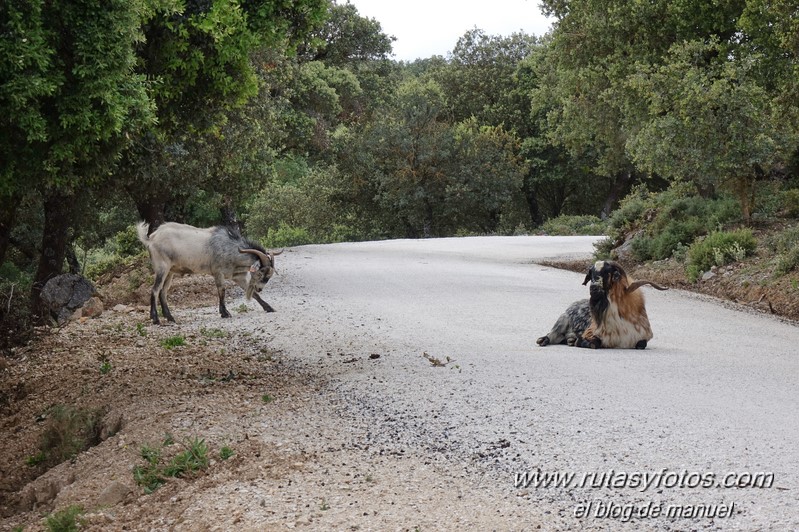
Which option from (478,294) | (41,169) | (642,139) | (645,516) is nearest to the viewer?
(645,516)

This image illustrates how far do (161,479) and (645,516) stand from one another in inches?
149

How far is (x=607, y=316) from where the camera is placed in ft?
33.4

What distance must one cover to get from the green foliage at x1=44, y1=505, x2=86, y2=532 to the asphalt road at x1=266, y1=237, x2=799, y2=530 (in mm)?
2339

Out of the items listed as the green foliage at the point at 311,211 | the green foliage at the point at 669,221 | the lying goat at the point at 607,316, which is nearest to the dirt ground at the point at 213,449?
the lying goat at the point at 607,316

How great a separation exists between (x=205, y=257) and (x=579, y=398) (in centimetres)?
764

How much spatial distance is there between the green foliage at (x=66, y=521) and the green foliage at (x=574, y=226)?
33571 mm

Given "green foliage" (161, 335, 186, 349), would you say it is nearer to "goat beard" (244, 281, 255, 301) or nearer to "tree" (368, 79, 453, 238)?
"goat beard" (244, 281, 255, 301)

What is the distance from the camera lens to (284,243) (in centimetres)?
3988

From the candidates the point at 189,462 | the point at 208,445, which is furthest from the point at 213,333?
the point at 189,462

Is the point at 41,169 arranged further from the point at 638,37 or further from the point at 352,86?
the point at 352,86

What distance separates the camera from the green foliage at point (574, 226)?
126ft

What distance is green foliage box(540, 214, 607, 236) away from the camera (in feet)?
126

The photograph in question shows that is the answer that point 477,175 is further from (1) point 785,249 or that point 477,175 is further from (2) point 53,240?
(2) point 53,240

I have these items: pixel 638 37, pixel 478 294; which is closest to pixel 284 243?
pixel 638 37
